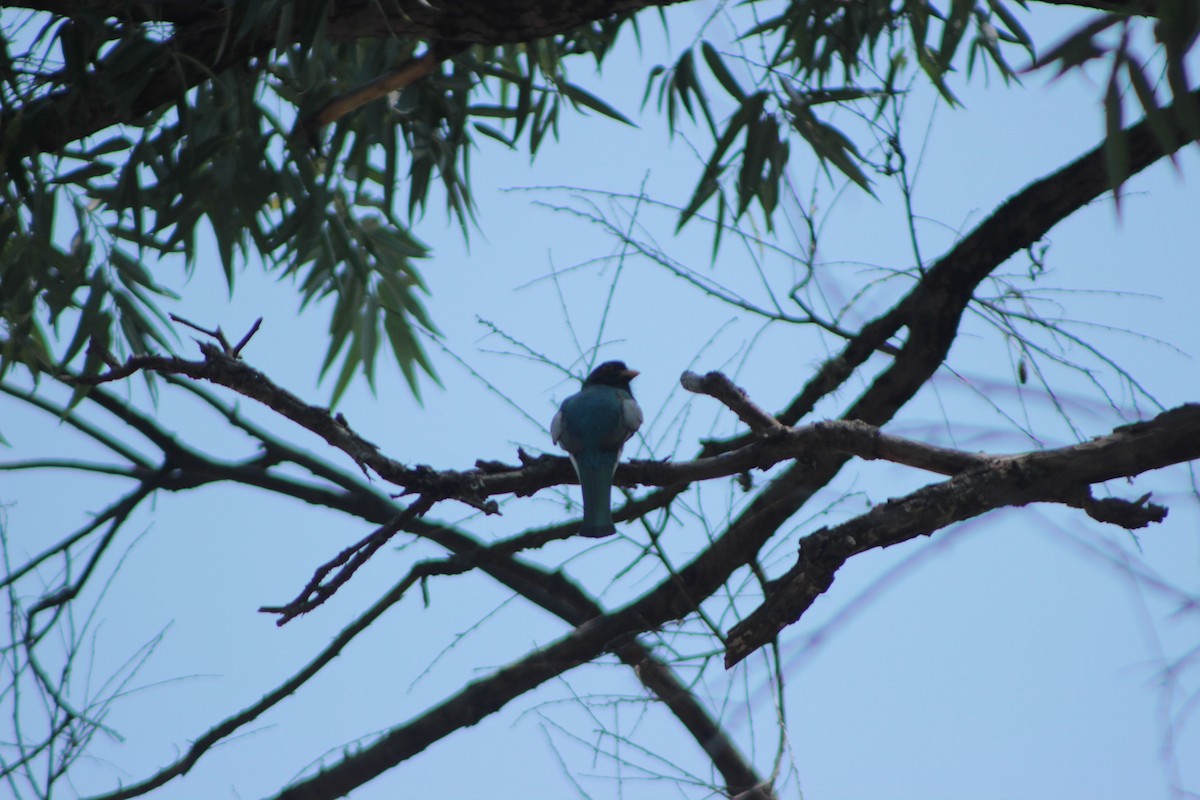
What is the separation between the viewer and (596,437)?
14.2 feet

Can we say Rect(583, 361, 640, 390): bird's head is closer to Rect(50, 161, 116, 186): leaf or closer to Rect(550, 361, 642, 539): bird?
Rect(550, 361, 642, 539): bird

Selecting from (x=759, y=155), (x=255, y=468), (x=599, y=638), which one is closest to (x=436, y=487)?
(x=599, y=638)

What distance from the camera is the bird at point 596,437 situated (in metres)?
Answer: 4.11

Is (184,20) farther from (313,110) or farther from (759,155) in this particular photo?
(759,155)

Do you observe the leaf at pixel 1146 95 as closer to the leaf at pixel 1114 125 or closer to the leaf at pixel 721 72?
the leaf at pixel 1114 125

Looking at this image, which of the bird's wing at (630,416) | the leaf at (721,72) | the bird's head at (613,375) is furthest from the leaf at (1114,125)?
the bird's head at (613,375)

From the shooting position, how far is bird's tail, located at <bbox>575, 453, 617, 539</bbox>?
4.09 m

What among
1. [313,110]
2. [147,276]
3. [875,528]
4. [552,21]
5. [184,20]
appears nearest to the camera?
[875,528]

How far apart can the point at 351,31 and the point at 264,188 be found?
34.8 inches

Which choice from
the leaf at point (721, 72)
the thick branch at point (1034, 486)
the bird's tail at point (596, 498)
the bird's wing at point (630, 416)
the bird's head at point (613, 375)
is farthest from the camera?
the bird's head at point (613, 375)

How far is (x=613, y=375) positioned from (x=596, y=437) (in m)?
1.43

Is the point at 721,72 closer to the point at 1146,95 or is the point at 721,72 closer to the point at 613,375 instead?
the point at 613,375

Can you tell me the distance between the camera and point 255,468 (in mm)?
5555

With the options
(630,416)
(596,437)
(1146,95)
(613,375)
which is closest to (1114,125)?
(1146,95)
